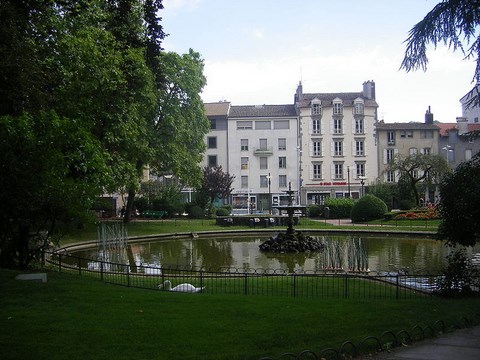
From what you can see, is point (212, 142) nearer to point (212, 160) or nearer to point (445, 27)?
point (212, 160)

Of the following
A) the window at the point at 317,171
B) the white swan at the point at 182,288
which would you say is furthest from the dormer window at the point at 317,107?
the white swan at the point at 182,288

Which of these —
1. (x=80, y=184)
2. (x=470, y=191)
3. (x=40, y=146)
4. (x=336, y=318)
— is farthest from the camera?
(x=80, y=184)

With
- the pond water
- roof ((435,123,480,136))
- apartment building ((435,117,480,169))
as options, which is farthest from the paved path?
apartment building ((435,117,480,169))

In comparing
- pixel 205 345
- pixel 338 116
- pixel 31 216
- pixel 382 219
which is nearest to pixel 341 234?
pixel 382 219

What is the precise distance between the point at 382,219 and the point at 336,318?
34289mm

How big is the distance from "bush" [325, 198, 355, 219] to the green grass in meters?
36.0

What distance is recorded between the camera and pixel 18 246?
14547 mm

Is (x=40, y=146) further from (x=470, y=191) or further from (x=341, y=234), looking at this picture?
(x=341, y=234)

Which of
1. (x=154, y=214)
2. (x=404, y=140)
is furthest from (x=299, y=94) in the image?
(x=154, y=214)

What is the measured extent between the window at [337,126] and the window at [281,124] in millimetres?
5881

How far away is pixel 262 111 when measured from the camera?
6525cm

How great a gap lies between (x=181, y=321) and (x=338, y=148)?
2272 inches

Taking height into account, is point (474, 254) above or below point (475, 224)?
below

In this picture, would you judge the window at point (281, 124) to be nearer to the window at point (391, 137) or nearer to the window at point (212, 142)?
the window at point (212, 142)
